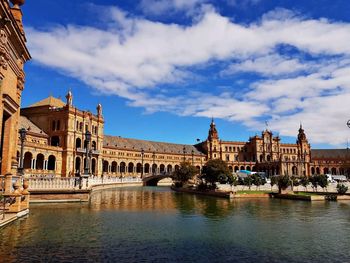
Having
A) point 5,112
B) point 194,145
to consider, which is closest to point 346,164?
point 194,145

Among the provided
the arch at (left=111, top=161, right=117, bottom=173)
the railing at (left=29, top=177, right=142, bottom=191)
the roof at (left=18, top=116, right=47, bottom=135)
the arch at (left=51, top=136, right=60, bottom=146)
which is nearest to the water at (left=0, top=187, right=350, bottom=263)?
the railing at (left=29, top=177, right=142, bottom=191)

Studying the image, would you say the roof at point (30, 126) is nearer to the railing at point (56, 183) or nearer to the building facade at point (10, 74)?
the railing at point (56, 183)

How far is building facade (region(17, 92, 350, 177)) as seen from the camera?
7688 centimetres

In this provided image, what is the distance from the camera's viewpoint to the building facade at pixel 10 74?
850 inches

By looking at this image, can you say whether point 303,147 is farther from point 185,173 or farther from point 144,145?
point 185,173

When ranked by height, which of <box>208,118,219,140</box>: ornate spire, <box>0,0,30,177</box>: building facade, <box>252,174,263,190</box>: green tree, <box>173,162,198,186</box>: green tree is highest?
<box>208,118,219,140</box>: ornate spire

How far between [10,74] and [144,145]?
4023 inches

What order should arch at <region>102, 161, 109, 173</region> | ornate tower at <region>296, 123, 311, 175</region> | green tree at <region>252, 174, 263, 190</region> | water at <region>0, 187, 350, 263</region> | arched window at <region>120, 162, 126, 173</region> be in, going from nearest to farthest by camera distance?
water at <region>0, 187, 350, 263</region> → green tree at <region>252, 174, 263, 190</region> → arch at <region>102, 161, 109, 173</region> → arched window at <region>120, 162, 126, 173</region> → ornate tower at <region>296, 123, 311, 175</region>

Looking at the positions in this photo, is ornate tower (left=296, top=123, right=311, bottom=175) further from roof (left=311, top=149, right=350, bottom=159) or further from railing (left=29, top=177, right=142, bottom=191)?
railing (left=29, top=177, right=142, bottom=191)

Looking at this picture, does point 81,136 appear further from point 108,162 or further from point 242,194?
point 242,194

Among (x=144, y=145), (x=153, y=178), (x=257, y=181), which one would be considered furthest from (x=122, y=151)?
(x=257, y=181)

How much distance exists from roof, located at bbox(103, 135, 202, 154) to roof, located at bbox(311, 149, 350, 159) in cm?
5688

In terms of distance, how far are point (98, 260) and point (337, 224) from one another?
59.5ft

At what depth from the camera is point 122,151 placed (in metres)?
112
